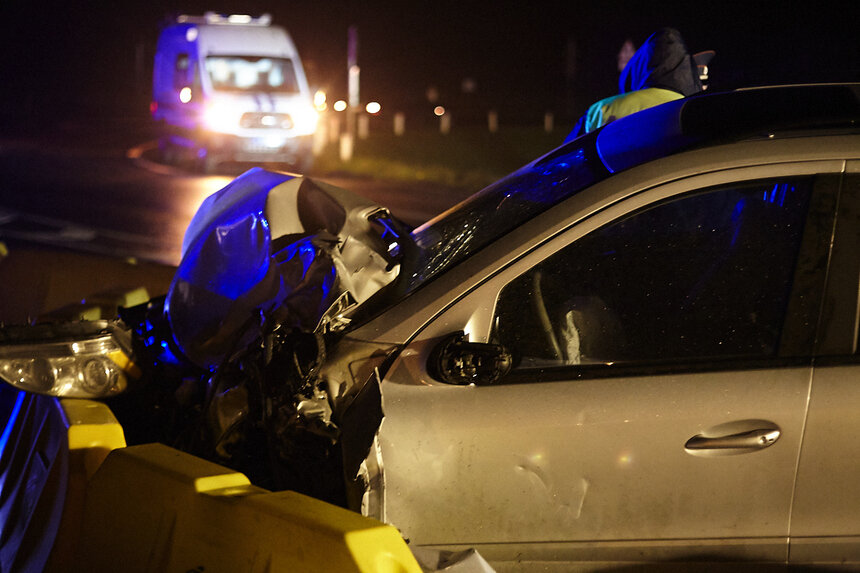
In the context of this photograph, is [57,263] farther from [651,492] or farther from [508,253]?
[651,492]

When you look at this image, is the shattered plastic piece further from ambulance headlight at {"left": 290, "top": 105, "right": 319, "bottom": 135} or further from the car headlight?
ambulance headlight at {"left": 290, "top": 105, "right": 319, "bottom": 135}

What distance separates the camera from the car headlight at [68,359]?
2.91m

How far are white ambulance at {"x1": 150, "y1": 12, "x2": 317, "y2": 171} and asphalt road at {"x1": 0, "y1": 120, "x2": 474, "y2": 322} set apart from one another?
0.63 meters

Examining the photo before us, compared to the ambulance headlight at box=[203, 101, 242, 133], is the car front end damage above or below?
above

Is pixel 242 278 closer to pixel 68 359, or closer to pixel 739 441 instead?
pixel 68 359

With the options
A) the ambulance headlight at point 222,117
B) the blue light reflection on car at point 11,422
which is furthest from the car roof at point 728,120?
the ambulance headlight at point 222,117

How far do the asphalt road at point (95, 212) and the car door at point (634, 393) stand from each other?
217cm

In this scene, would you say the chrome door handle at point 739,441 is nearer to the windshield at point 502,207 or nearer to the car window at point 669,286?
the car window at point 669,286

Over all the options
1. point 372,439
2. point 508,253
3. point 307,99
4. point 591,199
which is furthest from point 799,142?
point 307,99

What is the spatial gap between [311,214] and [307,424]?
75cm

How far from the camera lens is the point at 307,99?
1900 cm

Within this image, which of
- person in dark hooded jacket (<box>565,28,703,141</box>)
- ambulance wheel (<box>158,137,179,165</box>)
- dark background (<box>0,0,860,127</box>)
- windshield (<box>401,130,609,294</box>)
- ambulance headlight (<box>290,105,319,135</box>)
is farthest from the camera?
dark background (<box>0,0,860,127</box>)

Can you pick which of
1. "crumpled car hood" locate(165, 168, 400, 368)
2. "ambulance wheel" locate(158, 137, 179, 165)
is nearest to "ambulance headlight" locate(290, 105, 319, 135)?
"ambulance wheel" locate(158, 137, 179, 165)

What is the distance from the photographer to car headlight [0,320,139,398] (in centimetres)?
291
